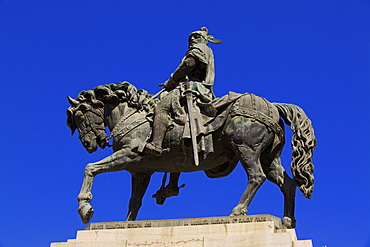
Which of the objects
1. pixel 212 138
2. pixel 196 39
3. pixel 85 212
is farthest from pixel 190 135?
pixel 196 39

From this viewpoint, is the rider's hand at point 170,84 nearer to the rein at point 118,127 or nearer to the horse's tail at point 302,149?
the rein at point 118,127

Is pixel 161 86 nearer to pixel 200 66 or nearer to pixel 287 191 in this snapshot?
pixel 200 66

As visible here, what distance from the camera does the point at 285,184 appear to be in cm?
1211

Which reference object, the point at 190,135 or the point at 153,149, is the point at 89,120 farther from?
the point at 190,135

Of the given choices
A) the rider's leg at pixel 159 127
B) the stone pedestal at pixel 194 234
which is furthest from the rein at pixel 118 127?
the stone pedestal at pixel 194 234

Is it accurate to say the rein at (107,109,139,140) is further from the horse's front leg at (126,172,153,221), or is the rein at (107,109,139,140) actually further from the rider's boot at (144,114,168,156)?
the horse's front leg at (126,172,153,221)

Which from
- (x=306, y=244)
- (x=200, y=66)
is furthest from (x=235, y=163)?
(x=306, y=244)

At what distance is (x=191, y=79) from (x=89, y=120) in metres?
2.27

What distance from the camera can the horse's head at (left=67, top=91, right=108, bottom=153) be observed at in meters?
12.7

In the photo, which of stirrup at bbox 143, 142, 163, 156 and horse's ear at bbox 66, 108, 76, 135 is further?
horse's ear at bbox 66, 108, 76, 135

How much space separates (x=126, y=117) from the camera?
12.5 meters

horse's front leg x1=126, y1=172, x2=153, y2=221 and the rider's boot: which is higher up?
the rider's boot

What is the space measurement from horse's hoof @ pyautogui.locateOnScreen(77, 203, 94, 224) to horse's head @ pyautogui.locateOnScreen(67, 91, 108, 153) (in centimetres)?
163

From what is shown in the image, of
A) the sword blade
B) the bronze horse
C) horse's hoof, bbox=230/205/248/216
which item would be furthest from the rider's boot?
horse's hoof, bbox=230/205/248/216
